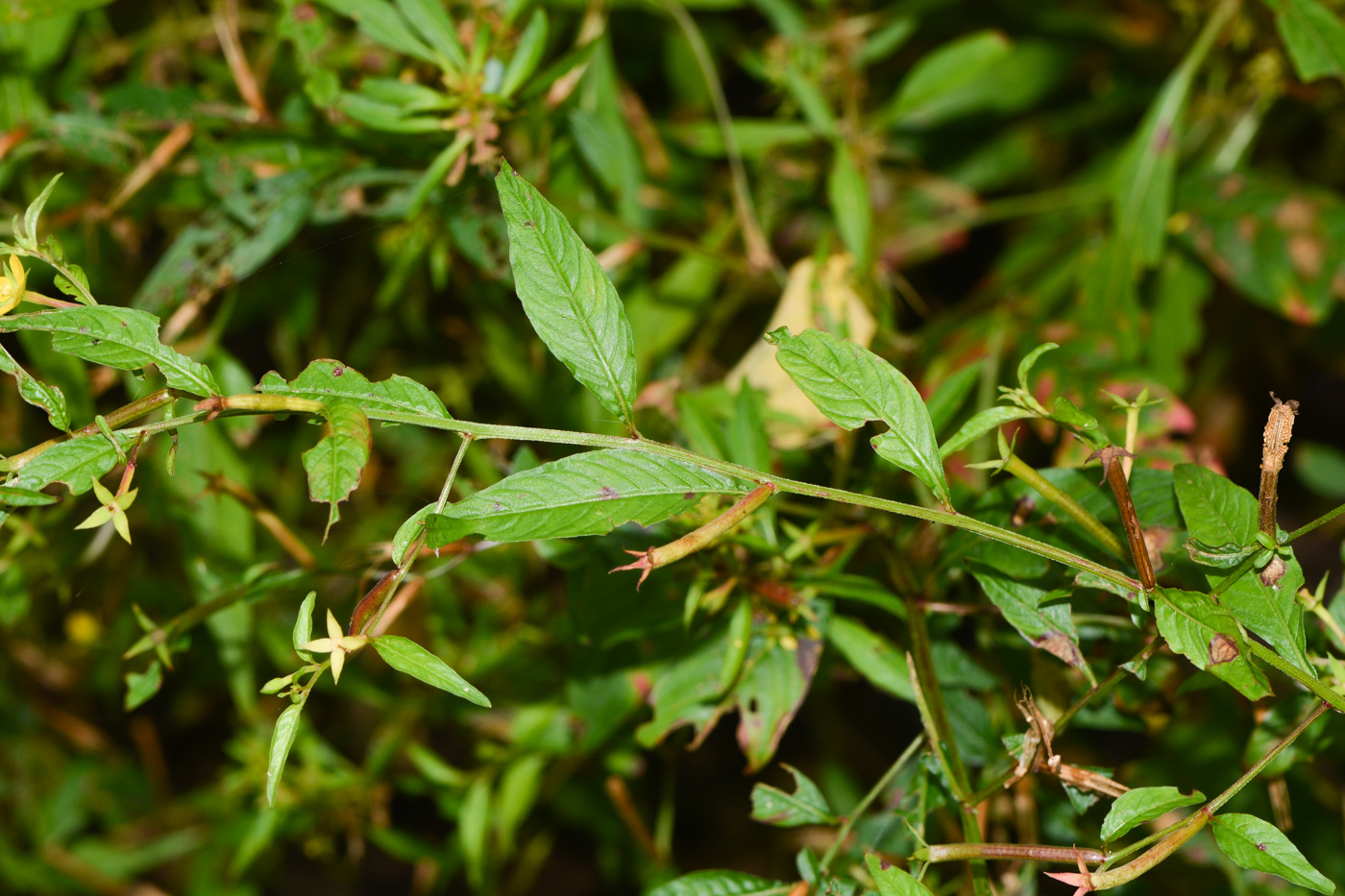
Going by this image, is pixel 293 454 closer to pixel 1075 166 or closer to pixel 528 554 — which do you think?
pixel 528 554

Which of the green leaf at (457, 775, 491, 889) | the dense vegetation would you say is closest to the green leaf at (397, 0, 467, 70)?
the dense vegetation

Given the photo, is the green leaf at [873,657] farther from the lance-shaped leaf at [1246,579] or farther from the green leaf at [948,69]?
the green leaf at [948,69]

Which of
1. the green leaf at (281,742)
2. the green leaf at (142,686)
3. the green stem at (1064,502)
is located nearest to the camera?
the green leaf at (281,742)

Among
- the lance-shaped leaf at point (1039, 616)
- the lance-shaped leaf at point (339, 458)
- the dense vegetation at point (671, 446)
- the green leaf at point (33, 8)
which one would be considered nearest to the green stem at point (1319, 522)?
the dense vegetation at point (671, 446)

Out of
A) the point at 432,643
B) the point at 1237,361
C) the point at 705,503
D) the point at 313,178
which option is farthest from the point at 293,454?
the point at 1237,361

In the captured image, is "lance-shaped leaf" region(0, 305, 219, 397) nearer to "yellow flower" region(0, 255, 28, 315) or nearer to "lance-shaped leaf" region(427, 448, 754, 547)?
"yellow flower" region(0, 255, 28, 315)

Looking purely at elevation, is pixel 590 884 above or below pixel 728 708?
below
